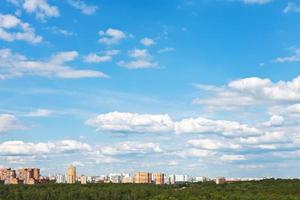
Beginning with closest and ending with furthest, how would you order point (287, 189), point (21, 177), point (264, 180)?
1. point (287, 189)
2. point (264, 180)
3. point (21, 177)

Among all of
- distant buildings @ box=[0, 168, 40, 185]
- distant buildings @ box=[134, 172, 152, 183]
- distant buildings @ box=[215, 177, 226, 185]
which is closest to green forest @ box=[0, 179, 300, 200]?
distant buildings @ box=[215, 177, 226, 185]

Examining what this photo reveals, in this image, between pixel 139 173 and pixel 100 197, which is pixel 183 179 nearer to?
pixel 139 173

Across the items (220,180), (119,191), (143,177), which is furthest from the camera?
(143,177)

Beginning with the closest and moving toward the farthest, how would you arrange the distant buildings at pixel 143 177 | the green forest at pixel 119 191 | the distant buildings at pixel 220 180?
the green forest at pixel 119 191, the distant buildings at pixel 220 180, the distant buildings at pixel 143 177

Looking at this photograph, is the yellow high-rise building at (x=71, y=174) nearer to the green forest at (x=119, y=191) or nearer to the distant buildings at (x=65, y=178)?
the distant buildings at (x=65, y=178)

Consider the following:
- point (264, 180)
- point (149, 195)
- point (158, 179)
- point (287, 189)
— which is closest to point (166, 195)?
point (149, 195)

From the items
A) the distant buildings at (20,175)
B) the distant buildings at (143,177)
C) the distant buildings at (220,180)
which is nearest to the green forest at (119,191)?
the distant buildings at (220,180)

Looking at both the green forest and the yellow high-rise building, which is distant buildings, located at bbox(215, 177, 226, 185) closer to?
the green forest

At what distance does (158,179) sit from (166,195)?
5613 cm

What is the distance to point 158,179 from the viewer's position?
151500mm

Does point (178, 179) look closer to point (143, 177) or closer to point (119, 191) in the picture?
point (143, 177)

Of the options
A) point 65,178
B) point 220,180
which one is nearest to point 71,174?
point 65,178

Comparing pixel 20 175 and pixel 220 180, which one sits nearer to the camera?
pixel 220 180

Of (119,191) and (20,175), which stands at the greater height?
(20,175)
